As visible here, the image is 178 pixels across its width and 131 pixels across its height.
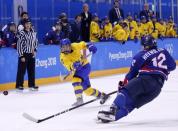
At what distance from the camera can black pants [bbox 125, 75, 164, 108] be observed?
6809 mm

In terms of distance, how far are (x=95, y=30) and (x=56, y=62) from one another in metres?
2.58

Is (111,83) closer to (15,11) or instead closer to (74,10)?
(15,11)

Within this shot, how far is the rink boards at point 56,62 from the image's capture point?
1213 cm

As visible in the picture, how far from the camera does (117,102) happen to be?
6.83m

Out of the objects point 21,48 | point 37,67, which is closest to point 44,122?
point 21,48

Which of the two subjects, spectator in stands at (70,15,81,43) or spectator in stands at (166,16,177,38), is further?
spectator in stands at (166,16,177,38)

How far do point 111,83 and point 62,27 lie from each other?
2.07 meters

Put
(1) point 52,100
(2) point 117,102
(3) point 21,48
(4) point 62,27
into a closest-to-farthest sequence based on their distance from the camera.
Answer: (2) point 117,102, (1) point 52,100, (3) point 21,48, (4) point 62,27

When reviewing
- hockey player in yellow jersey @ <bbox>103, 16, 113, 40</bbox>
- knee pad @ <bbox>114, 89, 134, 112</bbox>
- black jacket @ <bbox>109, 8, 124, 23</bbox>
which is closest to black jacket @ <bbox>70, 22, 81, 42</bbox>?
hockey player in yellow jersey @ <bbox>103, 16, 113, 40</bbox>

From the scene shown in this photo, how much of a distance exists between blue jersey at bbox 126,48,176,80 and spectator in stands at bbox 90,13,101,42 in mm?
8813

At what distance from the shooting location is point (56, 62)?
13.6 metres

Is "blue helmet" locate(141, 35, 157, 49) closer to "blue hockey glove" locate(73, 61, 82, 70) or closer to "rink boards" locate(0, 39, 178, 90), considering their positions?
"blue hockey glove" locate(73, 61, 82, 70)

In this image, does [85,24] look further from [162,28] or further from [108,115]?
[108,115]

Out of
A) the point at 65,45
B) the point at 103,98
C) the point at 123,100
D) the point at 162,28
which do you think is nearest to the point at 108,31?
the point at 162,28
